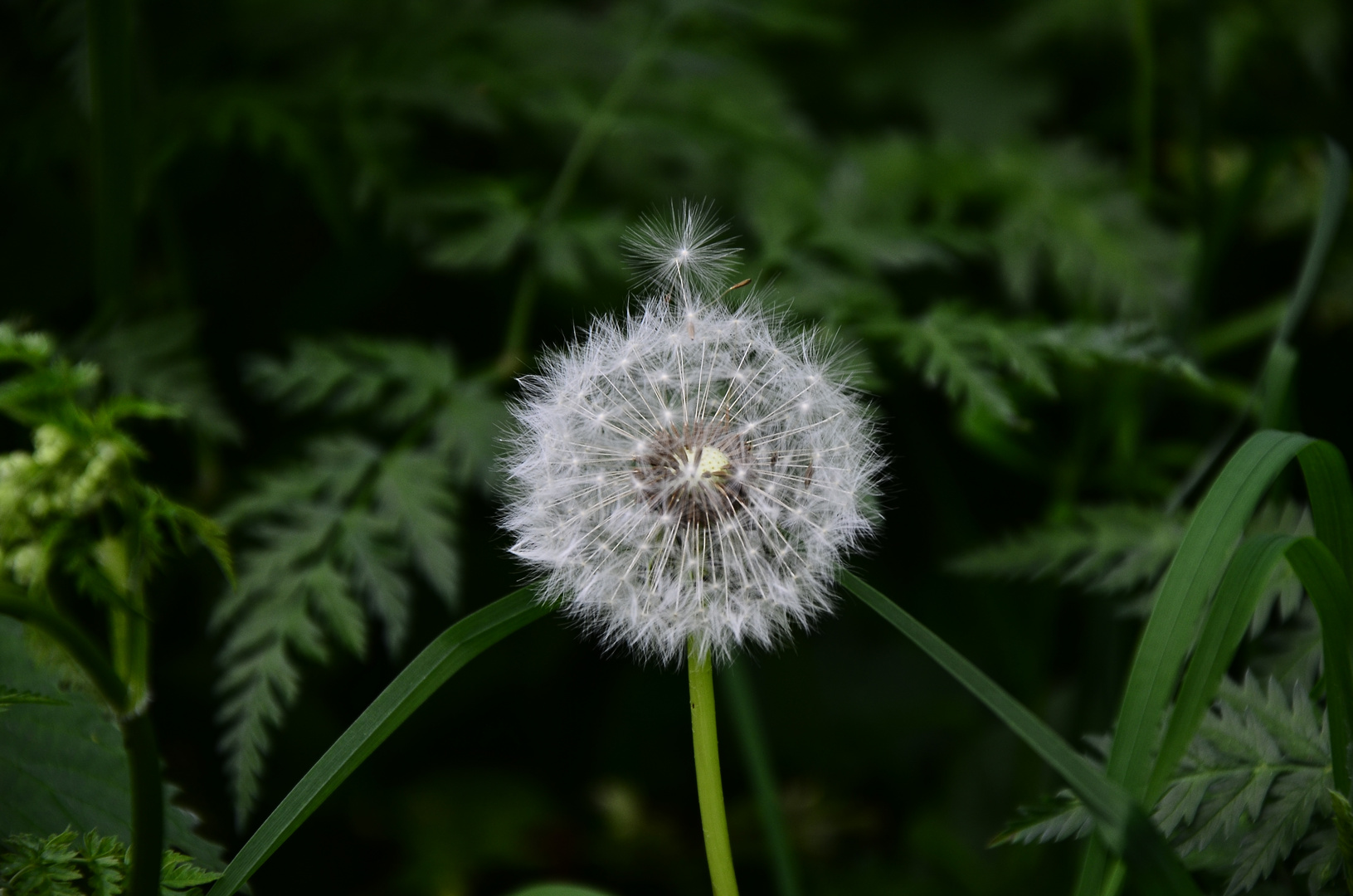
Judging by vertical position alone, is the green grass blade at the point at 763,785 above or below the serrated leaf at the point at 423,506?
below

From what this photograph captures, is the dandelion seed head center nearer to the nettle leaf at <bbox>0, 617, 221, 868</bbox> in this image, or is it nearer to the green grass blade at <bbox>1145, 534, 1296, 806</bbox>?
the green grass blade at <bbox>1145, 534, 1296, 806</bbox>

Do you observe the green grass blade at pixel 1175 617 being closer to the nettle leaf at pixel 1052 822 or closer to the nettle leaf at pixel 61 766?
the nettle leaf at pixel 1052 822

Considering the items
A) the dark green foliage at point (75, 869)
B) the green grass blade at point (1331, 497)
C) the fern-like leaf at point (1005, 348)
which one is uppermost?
the fern-like leaf at point (1005, 348)

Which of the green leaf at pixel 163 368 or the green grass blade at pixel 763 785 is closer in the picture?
the green grass blade at pixel 763 785

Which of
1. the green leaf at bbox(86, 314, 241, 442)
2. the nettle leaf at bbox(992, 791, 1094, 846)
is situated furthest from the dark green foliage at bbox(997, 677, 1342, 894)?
the green leaf at bbox(86, 314, 241, 442)

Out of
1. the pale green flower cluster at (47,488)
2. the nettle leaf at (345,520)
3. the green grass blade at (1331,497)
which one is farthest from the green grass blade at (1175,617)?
the pale green flower cluster at (47,488)

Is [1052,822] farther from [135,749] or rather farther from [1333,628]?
[135,749]

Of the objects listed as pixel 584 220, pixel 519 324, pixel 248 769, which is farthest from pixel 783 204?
pixel 248 769
